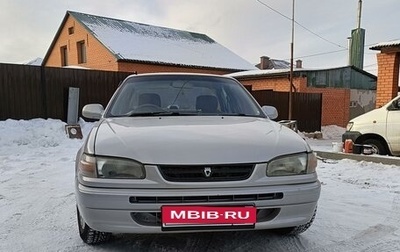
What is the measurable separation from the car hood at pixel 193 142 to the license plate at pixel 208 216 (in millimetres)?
283

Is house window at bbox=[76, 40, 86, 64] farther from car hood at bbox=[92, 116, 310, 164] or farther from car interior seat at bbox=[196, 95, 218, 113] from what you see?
car hood at bbox=[92, 116, 310, 164]

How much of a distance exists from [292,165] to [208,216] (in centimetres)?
67

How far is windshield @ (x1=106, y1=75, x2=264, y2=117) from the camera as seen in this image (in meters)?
3.20

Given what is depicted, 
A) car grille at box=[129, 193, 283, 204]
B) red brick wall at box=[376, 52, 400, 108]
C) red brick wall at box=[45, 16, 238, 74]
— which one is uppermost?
red brick wall at box=[45, 16, 238, 74]

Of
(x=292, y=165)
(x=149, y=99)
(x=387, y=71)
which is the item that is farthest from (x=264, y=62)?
(x=292, y=165)

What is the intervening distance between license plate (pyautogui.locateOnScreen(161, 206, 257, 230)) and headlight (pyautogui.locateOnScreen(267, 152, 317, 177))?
0.29 metres

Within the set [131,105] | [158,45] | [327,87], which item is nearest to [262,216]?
[131,105]

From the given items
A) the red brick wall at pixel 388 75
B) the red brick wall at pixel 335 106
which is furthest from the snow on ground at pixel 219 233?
the red brick wall at pixel 335 106

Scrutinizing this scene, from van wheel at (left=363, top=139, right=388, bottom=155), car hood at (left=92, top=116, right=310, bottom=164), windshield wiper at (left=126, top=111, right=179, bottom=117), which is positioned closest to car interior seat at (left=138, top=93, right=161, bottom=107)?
windshield wiper at (left=126, top=111, right=179, bottom=117)

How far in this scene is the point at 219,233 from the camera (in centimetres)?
294

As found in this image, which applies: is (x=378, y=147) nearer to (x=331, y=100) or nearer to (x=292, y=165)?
(x=292, y=165)

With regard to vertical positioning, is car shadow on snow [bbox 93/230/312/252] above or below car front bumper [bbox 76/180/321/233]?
below

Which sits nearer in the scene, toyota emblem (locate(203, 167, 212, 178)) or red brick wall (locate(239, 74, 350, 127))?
toyota emblem (locate(203, 167, 212, 178))

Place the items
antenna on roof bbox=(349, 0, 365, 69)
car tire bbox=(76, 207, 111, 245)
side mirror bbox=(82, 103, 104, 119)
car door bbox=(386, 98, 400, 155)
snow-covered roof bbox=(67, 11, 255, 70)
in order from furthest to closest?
antenna on roof bbox=(349, 0, 365, 69) → snow-covered roof bbox=(67, 11, 255, 70) → car door bbox=(386, 98, 400, 155) → side mirror bbox=(82, 103, 104, 119) → car tire bbox=(76, 207, 111, 245)
